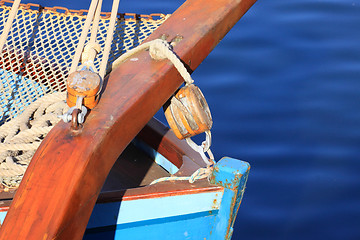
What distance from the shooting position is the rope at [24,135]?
1.80 m

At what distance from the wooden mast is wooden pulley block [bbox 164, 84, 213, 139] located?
49mm

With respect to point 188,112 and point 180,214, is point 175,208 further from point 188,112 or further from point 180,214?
point 188,112

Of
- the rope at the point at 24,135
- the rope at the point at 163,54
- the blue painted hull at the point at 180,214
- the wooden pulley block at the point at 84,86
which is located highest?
the rope at the point at 163,54

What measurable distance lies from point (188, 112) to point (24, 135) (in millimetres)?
714

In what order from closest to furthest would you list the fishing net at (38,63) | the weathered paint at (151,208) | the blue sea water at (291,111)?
the weathered paint at (151,208), the fishing net at (38,63), the blue sea water at (291,111)

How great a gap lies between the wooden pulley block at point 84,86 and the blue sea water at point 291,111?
6.22 ft

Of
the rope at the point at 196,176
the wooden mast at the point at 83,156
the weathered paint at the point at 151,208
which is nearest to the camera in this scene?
the wooden mast at the point at 83,156

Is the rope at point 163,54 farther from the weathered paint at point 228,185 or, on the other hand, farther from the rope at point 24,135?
the rope at point 24,135

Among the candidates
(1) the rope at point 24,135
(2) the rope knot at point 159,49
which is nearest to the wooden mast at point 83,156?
(2) the rope knot at point 159,49

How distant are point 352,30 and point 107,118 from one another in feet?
12.9

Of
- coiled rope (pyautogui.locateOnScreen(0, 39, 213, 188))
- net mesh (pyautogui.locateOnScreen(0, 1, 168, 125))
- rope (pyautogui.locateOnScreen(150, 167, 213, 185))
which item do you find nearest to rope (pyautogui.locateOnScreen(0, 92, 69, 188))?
coiled rope (pyautogui.locateOnScreen(0, 39, 213, 188))

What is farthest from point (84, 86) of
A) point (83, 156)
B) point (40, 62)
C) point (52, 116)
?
point (40, 62)

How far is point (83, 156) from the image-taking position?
1.31m

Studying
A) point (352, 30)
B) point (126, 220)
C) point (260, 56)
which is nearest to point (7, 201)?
point (126, 220)
